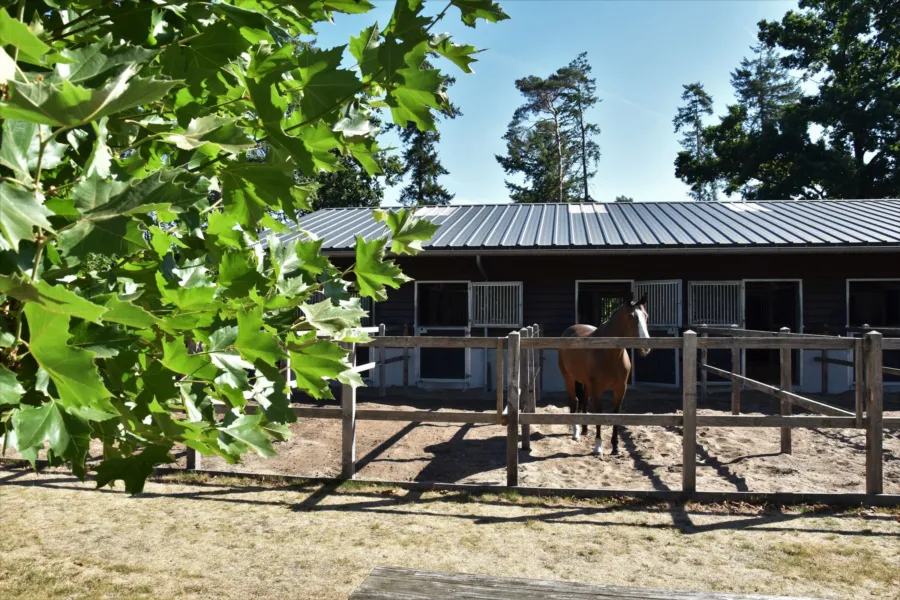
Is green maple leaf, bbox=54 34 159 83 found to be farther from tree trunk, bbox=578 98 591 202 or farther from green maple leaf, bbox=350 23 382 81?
tree trunk, bbox=578 98 591 202

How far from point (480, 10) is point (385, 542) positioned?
4070 mm

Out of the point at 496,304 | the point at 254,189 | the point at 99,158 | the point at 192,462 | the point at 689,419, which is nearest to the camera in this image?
the point at 99,158

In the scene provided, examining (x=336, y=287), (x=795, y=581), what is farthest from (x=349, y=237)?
(x=336, y=287)

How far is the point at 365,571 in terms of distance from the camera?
3.91 metres

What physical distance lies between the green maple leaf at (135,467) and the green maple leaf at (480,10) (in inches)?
30.2

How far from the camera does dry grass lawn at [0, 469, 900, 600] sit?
12.3ft

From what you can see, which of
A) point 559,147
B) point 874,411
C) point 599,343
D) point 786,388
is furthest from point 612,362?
point 559,147

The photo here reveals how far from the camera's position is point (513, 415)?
566cm

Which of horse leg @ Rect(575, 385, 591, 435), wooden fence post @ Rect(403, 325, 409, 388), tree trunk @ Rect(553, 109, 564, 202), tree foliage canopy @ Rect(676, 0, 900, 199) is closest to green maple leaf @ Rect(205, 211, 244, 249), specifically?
horse leg @ Rect(575, 385, 591, 435)

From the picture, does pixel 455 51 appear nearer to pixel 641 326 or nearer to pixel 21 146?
pixel 21 146

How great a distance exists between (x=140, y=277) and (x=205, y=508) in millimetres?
4827

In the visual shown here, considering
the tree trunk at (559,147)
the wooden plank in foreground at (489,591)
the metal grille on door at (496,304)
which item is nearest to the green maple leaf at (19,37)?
the wooden plank in foreground at (489,591)

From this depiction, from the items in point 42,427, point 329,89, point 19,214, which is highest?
point 329,89

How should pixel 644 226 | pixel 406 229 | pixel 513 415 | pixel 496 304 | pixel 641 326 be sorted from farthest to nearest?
1. pixel 644 226
2. pixel 496 304
3. pixel 641 326
4. pixel 513 415
5. pixel 406 229
